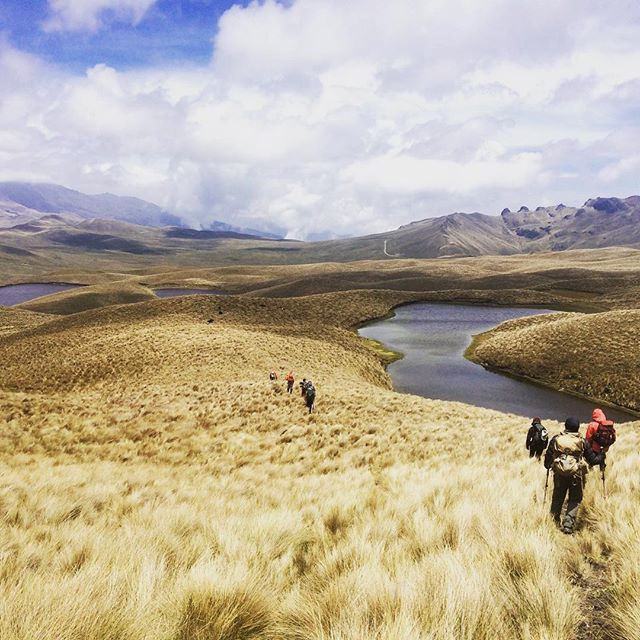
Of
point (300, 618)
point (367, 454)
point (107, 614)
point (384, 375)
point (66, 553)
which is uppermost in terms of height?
point (107, 614)

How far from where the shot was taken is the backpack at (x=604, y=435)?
8.00 metres

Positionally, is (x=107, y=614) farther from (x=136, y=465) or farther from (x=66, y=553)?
(x=136, y=465)

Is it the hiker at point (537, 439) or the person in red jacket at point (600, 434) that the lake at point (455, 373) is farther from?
the person in red jacket at point (600, 434)

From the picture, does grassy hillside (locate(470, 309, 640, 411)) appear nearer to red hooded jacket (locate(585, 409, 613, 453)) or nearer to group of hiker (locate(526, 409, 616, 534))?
red hooded jacket (locate(585, 409, 613, 453))

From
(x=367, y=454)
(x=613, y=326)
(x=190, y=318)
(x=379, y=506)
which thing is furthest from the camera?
(x=190, y=318)

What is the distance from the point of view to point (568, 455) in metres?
7.36

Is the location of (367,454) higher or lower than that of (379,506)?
lower

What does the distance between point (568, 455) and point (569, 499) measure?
2.51 ft

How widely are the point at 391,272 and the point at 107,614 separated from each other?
496 ft

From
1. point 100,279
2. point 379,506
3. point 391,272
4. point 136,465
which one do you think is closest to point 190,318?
point 136,465

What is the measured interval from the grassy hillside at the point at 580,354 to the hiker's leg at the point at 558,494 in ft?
113

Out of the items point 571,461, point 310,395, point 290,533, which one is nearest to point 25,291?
point 310,395

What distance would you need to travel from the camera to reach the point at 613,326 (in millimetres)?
47531

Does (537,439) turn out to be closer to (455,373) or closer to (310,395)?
(310,395)
